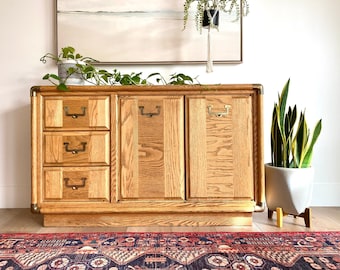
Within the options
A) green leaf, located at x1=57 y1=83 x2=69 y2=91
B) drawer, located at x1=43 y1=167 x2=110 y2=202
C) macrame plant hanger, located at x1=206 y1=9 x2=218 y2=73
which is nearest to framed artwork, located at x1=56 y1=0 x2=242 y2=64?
macrame plant hanger, located at x1=206 y1=9 x2=218 y2=73

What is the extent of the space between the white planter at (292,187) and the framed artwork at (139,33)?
2.49 ft

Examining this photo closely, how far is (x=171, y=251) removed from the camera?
1089mm

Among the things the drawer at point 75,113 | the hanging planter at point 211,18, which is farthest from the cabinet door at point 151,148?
the hanging planter at point 211,18

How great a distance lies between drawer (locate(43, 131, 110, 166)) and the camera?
4.47 feet

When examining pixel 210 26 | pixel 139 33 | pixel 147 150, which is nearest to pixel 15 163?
pixel 147 150

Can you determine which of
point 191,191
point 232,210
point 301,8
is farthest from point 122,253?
point 301,8

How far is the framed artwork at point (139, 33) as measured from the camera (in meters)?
1.74

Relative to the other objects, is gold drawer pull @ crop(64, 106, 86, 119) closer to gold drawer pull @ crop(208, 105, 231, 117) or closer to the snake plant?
gold drawer pull @ crop(208, 105, 231, 117)

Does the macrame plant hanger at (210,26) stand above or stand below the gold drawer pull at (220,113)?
above

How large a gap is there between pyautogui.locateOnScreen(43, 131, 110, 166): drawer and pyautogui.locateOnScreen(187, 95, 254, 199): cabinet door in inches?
17.0

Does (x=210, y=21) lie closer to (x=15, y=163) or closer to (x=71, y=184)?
(x=71, y=184)

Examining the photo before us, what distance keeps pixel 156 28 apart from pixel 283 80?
848mm

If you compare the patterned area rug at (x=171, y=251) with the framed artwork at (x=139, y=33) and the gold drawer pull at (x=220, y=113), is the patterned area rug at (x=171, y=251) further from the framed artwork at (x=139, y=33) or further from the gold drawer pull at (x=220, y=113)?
the framed artwork at (x=139, y=33)

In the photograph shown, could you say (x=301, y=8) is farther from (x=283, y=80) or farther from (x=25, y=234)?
(x=25, y=234)
